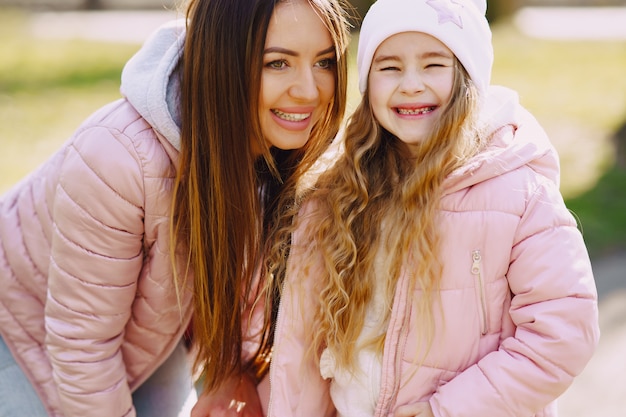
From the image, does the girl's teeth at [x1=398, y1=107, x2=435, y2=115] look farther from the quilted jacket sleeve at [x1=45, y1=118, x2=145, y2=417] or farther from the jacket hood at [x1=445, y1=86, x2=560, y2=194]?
the quilted jacket sleeve at [x1=45, y1=118, x2=145, y2=417]

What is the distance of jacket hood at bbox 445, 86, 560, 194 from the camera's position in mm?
2047

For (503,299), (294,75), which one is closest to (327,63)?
(294,75)

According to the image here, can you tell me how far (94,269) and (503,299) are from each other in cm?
114

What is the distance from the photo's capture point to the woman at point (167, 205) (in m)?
2.21

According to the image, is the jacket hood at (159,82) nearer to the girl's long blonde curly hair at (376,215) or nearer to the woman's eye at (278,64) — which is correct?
the woman's eye at (278,64)

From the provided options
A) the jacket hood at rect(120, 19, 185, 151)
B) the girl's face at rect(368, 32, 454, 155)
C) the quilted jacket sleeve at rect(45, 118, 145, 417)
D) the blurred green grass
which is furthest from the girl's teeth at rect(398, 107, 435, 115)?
the blurred green grass

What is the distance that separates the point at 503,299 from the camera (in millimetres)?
2068

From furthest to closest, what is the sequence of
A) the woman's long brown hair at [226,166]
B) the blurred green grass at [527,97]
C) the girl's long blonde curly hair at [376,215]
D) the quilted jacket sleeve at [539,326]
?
the blurred green grass at [527,97], the woman's long brown hair at [226,166], the girl's long blonde curly hair at [376,215], the quilted jacket sleeve at [539,326]

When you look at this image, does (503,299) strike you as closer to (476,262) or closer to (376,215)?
(476,262)

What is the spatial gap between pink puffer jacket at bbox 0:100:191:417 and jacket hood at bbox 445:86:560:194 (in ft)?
2.73

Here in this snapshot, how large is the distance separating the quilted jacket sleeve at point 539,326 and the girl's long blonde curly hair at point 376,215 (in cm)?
18

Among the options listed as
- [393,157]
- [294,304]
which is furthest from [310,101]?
[294,304]

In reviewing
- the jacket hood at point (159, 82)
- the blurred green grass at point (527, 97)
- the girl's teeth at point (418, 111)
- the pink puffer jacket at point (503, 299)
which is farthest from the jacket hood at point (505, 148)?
the blurred green grass at point (527, 97)

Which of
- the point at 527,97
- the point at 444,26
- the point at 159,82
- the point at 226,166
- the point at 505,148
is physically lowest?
the point at 527,97
